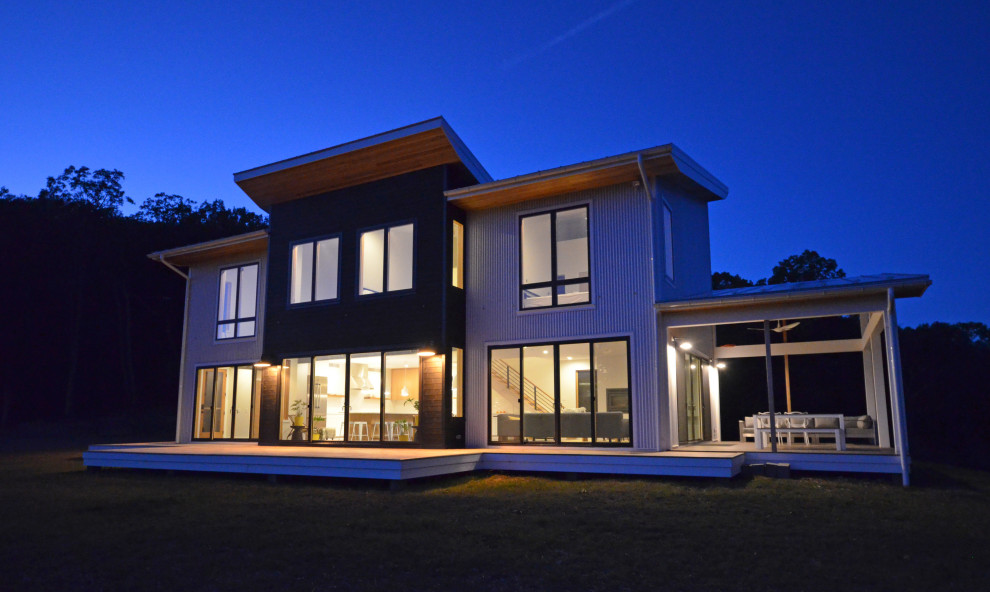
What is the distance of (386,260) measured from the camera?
41.8 ft

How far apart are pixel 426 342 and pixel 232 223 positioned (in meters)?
22.0

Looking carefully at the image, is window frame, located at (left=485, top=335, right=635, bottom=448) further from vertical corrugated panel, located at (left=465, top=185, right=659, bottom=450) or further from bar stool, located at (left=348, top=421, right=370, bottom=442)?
bar stool, located at (left=348, top=421, right=370, bottom=442)

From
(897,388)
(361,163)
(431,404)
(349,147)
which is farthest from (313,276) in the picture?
(897,388)

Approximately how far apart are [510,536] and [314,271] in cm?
864

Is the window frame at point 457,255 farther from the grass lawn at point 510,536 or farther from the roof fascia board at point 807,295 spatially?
the grass lawn at point 510,536

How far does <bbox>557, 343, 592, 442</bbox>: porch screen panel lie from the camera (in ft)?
36.9

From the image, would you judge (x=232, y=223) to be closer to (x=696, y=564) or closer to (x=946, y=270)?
(x=696, y=564)

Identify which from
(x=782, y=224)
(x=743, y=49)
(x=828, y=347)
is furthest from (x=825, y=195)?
(x=828, y=347)

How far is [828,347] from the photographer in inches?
509

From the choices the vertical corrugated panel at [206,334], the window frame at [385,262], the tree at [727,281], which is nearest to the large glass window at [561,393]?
the window frame at [385,262]

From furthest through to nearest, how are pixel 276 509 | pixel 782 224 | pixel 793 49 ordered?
pixel 782 224 → pixel 793 49 → pixel 276 509

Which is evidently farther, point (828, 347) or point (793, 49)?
point (793, 49)

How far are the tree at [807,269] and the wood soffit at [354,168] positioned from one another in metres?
18.7

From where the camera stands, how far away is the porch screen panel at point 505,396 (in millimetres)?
Answer: 11883
